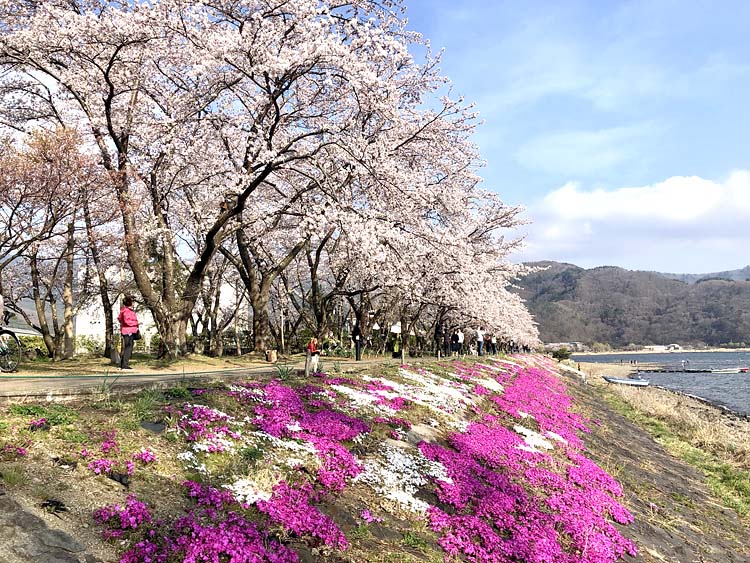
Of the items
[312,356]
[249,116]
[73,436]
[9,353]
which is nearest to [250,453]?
[73,436]

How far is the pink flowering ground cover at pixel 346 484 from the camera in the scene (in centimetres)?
540

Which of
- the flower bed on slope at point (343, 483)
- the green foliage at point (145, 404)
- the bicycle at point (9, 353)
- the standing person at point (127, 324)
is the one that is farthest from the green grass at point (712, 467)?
the bicycle at point (9, 353)

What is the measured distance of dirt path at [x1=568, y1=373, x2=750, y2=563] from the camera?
10.3m

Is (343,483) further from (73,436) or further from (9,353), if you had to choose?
(9,353)

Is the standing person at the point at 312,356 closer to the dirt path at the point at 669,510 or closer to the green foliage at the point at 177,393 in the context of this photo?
the green foliage at the point at 177,393

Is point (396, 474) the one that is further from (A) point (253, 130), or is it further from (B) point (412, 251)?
(A) point (253, 130)

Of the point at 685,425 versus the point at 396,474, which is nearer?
the point at 396,474

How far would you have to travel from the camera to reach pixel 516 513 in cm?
880

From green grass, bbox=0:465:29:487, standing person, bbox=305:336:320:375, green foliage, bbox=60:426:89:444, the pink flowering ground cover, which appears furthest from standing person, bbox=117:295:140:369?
green grass, bbox=0:465:29:487

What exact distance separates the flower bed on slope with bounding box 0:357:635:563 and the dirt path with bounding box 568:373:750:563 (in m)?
0.74

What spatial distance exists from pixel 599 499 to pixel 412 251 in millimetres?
12403

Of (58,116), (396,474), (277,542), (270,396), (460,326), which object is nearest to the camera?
(277,542)

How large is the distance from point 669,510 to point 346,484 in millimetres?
9776

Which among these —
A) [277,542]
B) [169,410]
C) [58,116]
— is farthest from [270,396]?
[58,116]
